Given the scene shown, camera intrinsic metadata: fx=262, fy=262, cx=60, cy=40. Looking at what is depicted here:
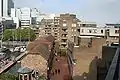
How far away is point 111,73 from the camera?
3508mm

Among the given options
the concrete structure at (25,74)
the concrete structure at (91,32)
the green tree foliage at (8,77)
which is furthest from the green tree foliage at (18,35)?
the concrete structure at (25,74)

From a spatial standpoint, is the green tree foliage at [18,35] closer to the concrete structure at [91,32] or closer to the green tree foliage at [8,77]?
the concrete structure at [91,32]

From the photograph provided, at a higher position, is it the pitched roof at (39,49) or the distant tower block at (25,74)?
the pitched roof at (39,49)

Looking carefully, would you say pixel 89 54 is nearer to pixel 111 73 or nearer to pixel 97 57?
pixel 97 57

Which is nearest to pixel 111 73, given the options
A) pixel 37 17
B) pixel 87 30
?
pixel 87 30

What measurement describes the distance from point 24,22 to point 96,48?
2916 inches

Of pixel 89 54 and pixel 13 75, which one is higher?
pixel 89 54

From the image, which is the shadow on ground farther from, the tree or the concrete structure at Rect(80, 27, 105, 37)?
the tree

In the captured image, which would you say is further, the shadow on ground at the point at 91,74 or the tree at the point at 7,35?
the tree at the point at 7,35

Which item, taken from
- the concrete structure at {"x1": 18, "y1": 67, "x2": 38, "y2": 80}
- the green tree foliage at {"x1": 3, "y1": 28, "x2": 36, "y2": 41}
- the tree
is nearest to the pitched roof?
the concrete structure at {"x1": 18, "y1": 67, "x2": 38, "y2": 80}

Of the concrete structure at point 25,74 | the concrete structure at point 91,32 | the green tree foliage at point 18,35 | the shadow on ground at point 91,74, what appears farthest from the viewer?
the green tree foliage at point 18,35

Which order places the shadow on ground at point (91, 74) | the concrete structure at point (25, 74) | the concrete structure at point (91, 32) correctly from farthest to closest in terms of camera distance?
the concrete structure at point (91, 32), the concrete structure at point (25, 74), the shadow on ground at point (91, 74)

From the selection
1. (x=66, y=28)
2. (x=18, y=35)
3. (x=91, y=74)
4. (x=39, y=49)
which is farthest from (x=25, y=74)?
(x=18, y=35)

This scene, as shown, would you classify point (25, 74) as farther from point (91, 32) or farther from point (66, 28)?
point (66, 28)
